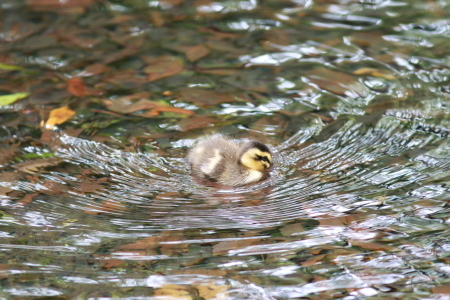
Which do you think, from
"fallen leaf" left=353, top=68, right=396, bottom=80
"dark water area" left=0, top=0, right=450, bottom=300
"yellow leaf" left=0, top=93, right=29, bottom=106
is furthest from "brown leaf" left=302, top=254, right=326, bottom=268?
"yellow leaf" left=0, top=93, right=29, bottom=106

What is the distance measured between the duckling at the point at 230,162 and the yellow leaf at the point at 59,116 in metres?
1.27

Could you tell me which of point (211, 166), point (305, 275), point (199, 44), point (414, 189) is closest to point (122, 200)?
point (211, 166)

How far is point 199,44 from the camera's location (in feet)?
23.1

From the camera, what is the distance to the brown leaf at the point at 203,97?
589 cm

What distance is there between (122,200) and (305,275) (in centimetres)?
141

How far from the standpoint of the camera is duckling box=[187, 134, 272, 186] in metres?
4.82

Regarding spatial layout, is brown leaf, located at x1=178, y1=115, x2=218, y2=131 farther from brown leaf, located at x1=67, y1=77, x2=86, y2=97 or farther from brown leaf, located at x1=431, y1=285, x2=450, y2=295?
brown leaf, located at x1=431, y1=285, x2=450, y2=295

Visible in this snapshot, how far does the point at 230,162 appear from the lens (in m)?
4.94

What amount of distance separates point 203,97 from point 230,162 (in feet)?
3.92

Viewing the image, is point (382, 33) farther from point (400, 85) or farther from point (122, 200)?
point (122, 200)

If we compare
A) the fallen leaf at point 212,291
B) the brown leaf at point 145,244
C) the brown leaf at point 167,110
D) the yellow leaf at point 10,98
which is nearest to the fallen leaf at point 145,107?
the brown leaf at point 167,110

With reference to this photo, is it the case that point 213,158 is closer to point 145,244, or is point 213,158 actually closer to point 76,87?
point 145,244

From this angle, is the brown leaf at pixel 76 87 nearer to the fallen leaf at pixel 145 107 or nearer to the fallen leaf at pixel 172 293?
the fallen leaf at pixel 145 107

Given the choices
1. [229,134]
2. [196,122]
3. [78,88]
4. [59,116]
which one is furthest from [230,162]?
[78,88]
